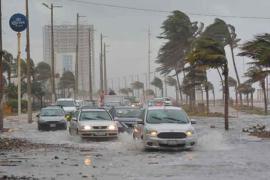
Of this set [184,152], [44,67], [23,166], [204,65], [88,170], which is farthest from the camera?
[44,67]

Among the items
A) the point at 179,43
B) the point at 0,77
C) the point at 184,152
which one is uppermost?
the point at 179,43

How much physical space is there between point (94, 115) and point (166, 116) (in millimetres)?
6622

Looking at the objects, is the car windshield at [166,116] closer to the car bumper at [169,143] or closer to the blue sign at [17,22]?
the car bumper at [169,143]

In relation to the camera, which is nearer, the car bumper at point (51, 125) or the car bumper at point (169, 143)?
the car bumper at point (169, 143)

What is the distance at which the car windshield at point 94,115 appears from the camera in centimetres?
2941

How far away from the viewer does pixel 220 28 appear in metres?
73.9

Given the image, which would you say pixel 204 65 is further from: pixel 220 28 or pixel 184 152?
pixel 220 28

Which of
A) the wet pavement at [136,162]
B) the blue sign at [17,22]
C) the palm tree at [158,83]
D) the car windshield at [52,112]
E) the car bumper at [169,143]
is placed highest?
the blue sign at [17,22]

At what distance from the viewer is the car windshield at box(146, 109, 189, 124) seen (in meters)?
23.3

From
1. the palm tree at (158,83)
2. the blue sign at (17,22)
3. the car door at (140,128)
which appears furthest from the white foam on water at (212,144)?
the palm tree at (158,83)

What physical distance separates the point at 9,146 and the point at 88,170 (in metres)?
9.53

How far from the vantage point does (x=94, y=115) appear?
2973 cm

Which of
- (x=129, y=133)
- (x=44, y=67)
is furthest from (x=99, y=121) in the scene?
(x=44, y=67)

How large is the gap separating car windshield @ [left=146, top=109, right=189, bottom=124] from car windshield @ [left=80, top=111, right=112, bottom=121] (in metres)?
5.96
